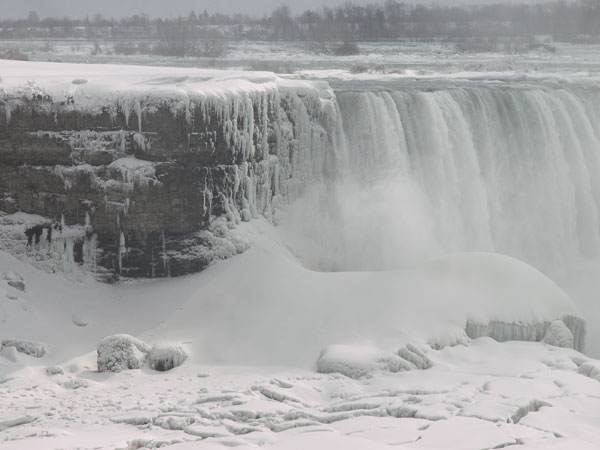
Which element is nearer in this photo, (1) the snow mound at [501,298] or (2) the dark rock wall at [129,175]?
(1) the snow mound at [501,298]

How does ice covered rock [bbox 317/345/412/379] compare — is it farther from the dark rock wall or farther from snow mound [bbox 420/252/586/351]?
the dark rock wall

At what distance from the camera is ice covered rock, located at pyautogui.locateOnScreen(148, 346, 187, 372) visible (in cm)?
1184

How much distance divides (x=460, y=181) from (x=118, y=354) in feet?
29.7

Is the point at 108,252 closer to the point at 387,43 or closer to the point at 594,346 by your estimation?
the point at 594,346

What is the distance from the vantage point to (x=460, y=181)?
1848cm

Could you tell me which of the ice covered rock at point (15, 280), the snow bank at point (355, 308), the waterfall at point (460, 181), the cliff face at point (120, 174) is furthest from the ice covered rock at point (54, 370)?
the waterfall at point (460, 181)

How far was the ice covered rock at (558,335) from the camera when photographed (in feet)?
42.1

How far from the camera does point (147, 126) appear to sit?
44.9 ft

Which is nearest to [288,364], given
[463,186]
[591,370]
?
[591,370]

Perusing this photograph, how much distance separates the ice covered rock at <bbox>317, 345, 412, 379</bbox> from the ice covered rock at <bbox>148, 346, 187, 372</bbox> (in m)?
1.79

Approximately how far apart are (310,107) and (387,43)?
3388 cm

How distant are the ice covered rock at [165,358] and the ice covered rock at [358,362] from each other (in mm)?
1792

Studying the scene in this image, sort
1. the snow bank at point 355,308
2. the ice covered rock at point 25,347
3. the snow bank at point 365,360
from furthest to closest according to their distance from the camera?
the snow bank at point 355,308 < the ice covered rock at point 25,347 < the snow bank at point 365,360

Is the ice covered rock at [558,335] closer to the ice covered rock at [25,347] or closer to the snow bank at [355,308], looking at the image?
the snow bank at [355,308]
